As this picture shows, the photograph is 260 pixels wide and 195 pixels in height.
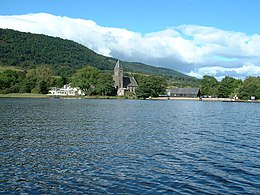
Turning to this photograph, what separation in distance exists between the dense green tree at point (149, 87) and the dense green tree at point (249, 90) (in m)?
45.7

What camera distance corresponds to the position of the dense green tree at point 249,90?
A: 593 ft

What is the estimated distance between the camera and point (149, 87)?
7062 inches

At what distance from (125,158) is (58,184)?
22.0 feet

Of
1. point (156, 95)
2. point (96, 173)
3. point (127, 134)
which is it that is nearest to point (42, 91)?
point (156, 95)

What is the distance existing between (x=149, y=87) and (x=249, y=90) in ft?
186

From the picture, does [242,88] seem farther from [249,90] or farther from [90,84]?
[90,84]

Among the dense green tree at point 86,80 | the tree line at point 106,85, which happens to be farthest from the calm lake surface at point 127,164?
the dense green tree at point 86,80

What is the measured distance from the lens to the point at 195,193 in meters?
Result: 14.7

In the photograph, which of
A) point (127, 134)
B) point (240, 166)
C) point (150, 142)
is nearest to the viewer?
point (240, 166)

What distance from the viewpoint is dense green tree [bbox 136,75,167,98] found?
588 feet

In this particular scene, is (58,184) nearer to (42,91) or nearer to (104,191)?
(104,191)

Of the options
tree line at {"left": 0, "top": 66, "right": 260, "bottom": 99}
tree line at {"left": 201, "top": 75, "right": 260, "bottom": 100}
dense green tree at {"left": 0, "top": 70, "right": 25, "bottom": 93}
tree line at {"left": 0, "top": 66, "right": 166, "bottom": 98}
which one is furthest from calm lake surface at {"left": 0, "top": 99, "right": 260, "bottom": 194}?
dense green tree at {"left": 0, "top": 70, "right": 25, "bottom": 93}

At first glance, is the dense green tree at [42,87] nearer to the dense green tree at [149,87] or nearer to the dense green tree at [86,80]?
the dense green tree at [86,80]

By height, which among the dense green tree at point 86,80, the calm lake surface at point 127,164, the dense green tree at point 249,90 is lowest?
the calm lake surface at point 127,164
